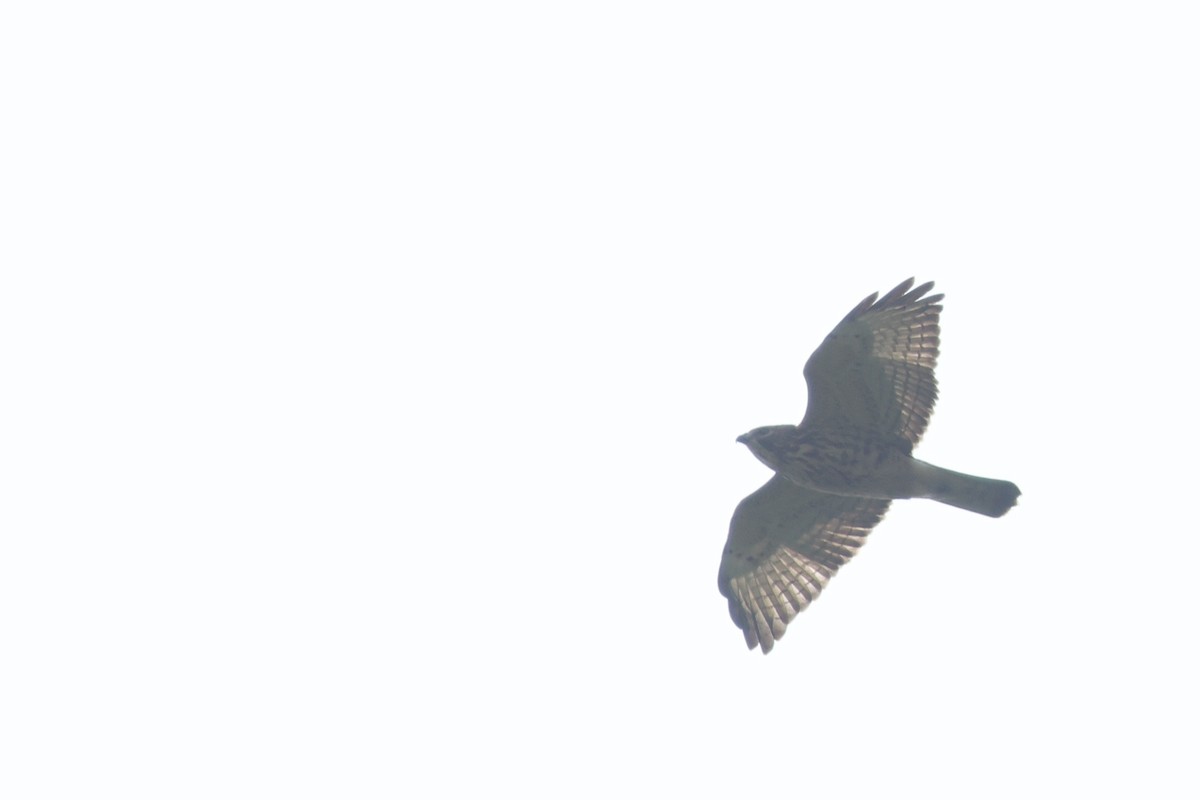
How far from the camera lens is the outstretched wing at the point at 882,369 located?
659 inches

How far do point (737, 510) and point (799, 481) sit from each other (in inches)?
47.2

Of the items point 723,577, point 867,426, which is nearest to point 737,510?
point 723,577

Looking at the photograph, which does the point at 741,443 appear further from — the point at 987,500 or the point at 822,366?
the point at 987,500

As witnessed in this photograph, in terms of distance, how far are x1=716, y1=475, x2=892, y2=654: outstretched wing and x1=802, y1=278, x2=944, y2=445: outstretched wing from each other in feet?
4.05

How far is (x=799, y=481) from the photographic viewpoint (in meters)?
17.1

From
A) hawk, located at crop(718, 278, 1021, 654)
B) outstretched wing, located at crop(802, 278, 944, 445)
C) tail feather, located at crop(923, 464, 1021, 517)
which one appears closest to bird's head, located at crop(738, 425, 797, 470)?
hawk, located at crop(718, 278, 1021, 654)

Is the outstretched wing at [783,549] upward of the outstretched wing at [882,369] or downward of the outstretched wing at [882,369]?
downward

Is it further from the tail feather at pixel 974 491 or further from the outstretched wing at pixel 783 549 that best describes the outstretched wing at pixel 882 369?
the outstretched wing at pixel 783 549

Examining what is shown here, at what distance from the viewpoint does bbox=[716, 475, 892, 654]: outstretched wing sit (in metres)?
18.0

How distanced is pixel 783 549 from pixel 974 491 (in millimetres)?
2308

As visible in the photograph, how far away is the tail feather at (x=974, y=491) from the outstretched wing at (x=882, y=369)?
46 centimetres

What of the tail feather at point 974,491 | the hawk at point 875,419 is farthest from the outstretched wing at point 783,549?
the tail feather at point 974,491

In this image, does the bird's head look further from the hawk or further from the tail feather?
the tail feather

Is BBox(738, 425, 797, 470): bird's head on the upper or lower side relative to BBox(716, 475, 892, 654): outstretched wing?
upper
